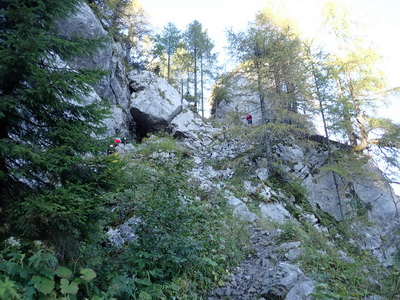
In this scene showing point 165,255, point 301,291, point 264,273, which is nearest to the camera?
point 301,291

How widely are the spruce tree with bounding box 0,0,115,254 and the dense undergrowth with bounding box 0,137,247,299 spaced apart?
28 cm

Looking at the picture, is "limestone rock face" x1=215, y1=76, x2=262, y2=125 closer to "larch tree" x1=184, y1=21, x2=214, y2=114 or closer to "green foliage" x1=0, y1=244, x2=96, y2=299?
"green foliage" x1=0, y1=244, x2=96, y2=299

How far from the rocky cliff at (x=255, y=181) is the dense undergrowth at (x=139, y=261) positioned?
53 cm

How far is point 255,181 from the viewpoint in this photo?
11.3m

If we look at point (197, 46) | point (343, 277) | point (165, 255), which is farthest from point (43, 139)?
Result: point (197, 46)

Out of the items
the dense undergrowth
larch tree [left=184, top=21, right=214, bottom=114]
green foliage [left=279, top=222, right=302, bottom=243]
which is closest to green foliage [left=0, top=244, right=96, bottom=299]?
the dense undergrowth

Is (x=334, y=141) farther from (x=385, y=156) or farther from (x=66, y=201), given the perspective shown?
(x=66, y=201)

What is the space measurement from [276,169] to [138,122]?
32.0 feet

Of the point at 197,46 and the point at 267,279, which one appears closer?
the point at 267,279

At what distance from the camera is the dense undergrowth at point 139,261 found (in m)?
2.57

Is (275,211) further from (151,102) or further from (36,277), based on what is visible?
(151,102)

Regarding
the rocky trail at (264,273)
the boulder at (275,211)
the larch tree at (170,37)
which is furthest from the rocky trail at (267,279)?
the larch tree at (170,37)

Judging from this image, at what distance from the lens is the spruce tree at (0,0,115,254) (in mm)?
3010

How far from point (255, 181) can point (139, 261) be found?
8.47 metres
